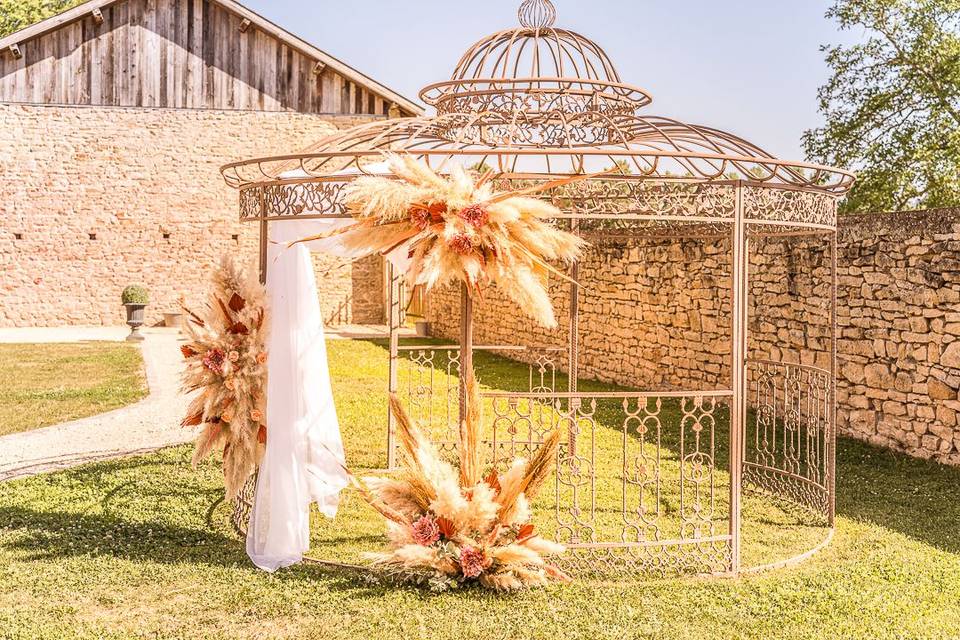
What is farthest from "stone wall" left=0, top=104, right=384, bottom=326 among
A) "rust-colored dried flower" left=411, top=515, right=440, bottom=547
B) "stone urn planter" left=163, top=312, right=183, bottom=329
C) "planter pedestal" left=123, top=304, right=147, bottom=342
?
"rust-colored dried flower" left=411, top=515, right=440, bottom=547

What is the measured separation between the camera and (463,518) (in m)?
4.82

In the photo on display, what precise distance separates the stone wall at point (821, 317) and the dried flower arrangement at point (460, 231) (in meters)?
4.79

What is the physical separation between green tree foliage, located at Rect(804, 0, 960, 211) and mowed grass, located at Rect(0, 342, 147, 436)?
13.2 m

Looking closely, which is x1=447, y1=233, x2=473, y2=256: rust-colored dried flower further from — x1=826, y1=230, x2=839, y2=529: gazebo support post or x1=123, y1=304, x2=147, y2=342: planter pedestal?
x1=123, y1=304, x2=147, y2=342: planter pedestal

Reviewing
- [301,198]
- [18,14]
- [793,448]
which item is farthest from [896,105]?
[18,14]

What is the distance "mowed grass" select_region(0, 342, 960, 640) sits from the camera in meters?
4.42

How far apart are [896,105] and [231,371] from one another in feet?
49.7

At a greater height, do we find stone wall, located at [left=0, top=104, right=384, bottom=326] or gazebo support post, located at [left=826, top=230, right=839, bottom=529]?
stone wall, located at [left=0, top=104, right=384, bottom=326]

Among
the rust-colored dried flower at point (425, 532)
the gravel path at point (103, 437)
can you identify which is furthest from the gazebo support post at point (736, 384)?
the gravel path at point (103, 437)

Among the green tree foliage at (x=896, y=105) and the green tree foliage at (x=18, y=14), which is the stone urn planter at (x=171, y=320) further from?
the green tree foliage at (x=896, y=105)

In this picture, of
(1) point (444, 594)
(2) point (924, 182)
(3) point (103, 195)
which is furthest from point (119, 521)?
(3) point (103, 195)

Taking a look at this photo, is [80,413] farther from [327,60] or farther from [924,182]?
[924,182]

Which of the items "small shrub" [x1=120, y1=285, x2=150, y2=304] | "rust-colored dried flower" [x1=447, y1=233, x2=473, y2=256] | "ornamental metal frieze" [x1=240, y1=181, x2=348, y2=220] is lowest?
"rust-colored dried flower" [x1=447, y1=233, x2=473, y2=256]

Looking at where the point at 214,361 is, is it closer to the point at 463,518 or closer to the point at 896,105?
the point at 463,518
